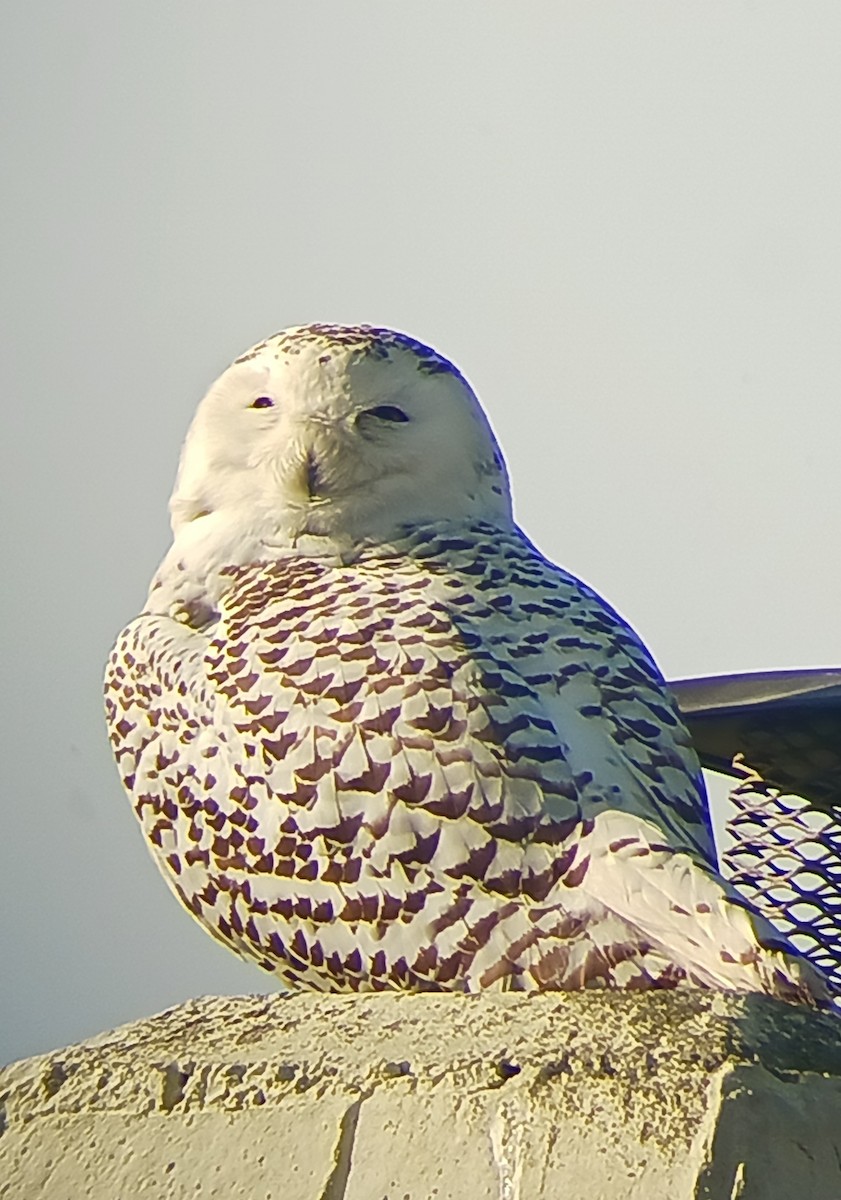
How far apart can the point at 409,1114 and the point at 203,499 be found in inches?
39.5

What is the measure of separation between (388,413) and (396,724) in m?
0.51

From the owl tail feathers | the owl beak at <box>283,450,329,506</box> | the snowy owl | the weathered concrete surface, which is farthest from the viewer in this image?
the owl beak at <box>283,450,329,506</box>

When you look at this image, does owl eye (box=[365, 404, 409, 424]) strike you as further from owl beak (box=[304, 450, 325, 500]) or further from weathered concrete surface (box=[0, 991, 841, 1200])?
weathered concrete surface (box=[0, 991, 841, 1200])

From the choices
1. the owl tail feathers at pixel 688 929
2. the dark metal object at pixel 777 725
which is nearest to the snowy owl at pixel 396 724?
the owl tail feathers at pixel 688 929

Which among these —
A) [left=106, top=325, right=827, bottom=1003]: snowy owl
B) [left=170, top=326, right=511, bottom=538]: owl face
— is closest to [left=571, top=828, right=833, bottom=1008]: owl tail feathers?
[left=106, top=325, right=827, bottom=1003]: snowy owl

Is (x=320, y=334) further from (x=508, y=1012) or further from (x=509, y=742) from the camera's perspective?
(x=508, y=1012)

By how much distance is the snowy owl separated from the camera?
1435 millimetres

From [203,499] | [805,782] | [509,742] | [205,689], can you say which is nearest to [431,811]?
[509,742]

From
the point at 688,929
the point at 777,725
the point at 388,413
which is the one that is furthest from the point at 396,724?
the point at 777,725

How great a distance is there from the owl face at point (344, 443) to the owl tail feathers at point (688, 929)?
Answer: 0.60 meters

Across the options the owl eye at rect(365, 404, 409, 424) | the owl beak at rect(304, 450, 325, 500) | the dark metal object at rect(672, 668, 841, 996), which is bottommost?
the dark metal object at rect(672, 668, 841, 996)

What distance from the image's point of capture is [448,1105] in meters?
1.16

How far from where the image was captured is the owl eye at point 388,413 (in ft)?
6.32

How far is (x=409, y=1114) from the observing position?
1.18m
